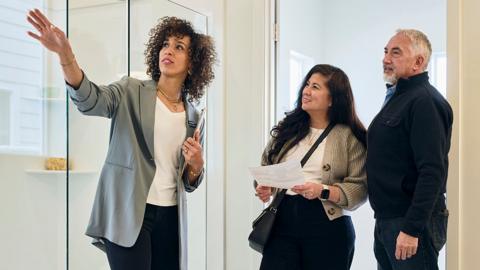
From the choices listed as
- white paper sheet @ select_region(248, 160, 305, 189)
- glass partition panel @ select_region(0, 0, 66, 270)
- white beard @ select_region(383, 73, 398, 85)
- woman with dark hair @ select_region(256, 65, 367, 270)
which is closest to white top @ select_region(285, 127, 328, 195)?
woman with dark hair @ select_region(256, 65, 367, 270)

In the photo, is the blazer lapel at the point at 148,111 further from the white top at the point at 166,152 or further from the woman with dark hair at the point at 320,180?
the woman with dark hair at the point at 320,180

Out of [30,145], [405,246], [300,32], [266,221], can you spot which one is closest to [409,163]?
[405,246]

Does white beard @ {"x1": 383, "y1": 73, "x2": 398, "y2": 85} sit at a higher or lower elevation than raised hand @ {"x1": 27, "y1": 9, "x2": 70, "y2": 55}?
lower

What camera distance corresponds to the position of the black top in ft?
5.47

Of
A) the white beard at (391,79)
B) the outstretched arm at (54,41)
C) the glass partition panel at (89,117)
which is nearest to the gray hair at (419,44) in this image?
the white beard at (391,79)

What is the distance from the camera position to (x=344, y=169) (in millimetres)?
2010

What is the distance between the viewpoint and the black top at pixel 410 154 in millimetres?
1666

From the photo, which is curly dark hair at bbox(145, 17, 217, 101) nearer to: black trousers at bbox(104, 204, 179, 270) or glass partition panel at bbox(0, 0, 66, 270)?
black trousers at bbox(104, 204, 179, 270)

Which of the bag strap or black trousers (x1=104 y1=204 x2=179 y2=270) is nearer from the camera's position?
black trousers (x1=104 y1=204 x2=179 y2=270)

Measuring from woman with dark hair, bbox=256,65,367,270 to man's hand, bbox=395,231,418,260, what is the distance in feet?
0.92

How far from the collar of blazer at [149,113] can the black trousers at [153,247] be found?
204 mm

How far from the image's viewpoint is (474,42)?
2236mm

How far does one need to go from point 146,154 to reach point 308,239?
0.68 metres

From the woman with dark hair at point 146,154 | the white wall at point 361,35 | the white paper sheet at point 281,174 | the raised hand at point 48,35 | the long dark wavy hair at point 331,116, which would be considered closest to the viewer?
the raised hand at point 48,35
